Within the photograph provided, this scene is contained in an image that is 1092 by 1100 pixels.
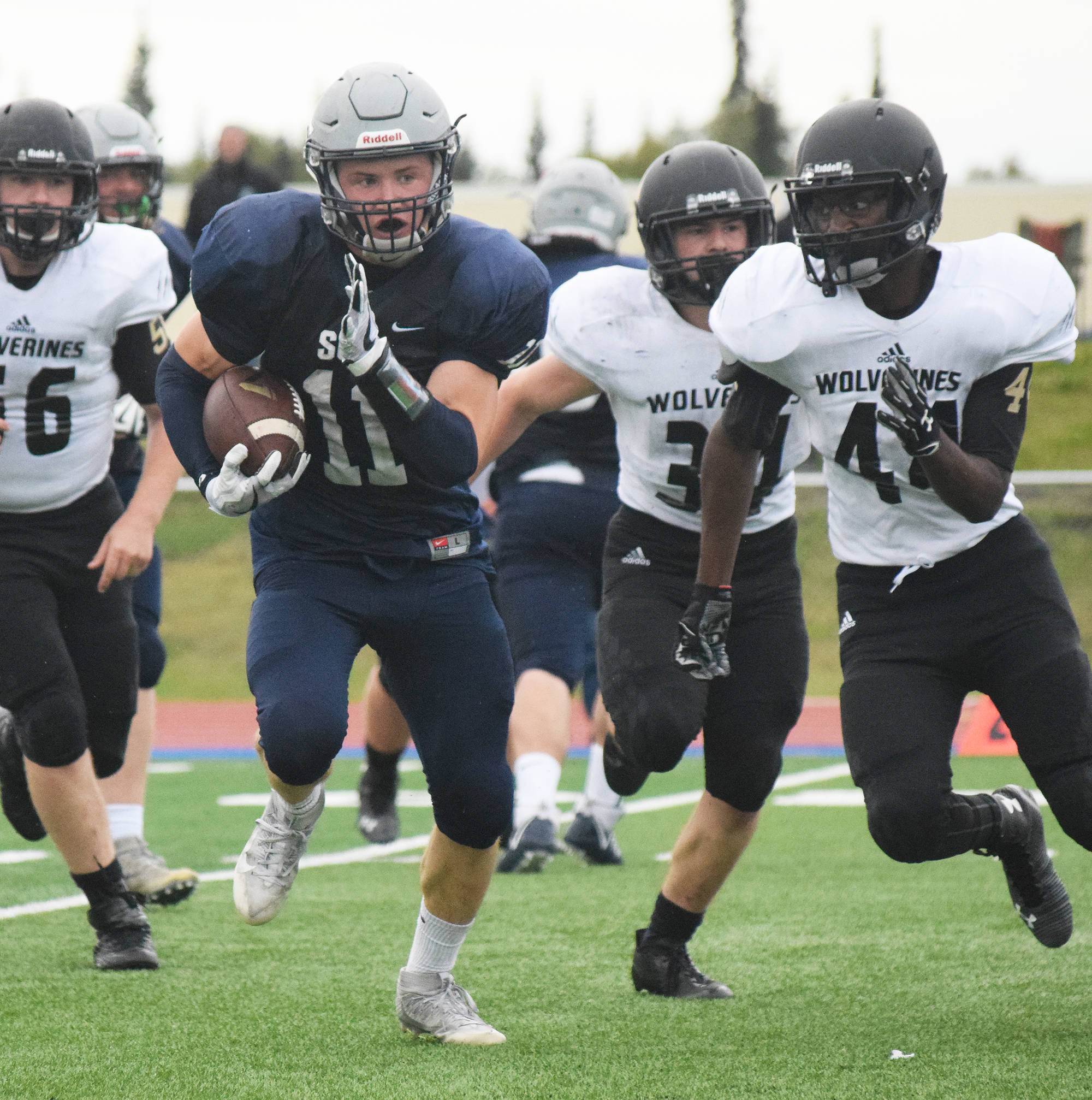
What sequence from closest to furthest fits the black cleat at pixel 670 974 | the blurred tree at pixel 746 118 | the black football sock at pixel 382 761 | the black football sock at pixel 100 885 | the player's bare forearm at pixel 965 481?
the player's bare forearm at pixel 965 481 < the black cleat at pixel 670 974 < the black football sock at pixel 100 885 < the black football sock at pixel 382 761 < the blurred tree at pixel 746 118

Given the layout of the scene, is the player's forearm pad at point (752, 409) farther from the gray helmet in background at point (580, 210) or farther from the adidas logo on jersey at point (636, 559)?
the gray helmet in background at point (580, 210)

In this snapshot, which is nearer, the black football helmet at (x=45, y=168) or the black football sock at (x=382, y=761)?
the black football helmet at (x=45, y=168)

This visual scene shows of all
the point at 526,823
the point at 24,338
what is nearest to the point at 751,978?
the point at 526,823

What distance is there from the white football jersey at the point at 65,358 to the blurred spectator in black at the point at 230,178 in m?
6.03

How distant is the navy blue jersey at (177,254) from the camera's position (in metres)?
5.11

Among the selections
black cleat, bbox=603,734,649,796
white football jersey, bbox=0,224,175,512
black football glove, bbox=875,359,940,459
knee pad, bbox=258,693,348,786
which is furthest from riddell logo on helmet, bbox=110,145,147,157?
black football glove, bbox=875,359,940,459

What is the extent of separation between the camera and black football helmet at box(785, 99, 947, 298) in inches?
125

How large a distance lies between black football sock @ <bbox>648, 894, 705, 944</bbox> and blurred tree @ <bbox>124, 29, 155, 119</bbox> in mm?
41532

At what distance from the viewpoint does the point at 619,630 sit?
377 cm

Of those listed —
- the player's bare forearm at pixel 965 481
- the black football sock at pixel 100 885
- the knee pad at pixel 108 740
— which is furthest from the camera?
the knee pad at pixel 108 740

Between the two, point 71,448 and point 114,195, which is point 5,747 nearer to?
point 71,448

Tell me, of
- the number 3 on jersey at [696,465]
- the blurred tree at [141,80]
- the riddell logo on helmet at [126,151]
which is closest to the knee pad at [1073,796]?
the number 3 on jersey at [696,465]

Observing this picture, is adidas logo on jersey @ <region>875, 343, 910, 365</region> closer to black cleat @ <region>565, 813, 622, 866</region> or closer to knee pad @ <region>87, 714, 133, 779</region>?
knee pad @ <region>87, 714, 133, 779</region>

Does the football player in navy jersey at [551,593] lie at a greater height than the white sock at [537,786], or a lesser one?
greater
